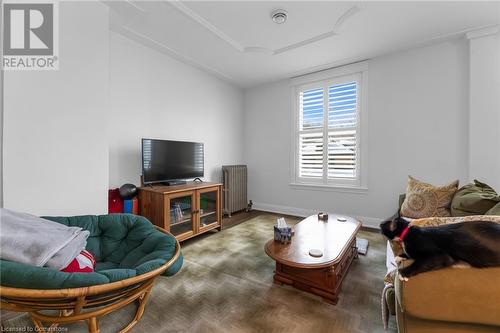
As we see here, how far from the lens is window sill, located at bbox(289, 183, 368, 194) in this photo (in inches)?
139

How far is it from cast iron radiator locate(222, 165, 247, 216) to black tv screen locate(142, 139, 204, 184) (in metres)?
0.77

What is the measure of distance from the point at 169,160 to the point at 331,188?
8.88ft

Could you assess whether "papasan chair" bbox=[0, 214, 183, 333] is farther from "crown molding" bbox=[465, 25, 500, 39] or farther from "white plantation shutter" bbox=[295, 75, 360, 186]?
"crown molding" bbox=[465, 25, 500, 39]

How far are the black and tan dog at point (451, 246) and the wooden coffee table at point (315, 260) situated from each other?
702 millimetres

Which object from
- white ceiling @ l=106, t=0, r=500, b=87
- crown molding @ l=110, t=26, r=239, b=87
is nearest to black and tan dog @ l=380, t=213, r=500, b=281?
white ceiling @ l=106, t=0, r=500, b=87

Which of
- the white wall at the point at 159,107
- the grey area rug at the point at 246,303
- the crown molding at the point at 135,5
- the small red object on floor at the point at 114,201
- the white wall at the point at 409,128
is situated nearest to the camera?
the grey area rug at the point at 246,303

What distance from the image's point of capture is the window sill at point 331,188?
3541mm

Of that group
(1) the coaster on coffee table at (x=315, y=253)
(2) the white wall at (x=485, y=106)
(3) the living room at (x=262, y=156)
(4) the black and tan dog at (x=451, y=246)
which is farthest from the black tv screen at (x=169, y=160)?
(2) the white wall at (x=485, y=106)

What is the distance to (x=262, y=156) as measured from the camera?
4.62 m

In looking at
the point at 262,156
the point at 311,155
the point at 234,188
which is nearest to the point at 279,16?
the point at 311,155

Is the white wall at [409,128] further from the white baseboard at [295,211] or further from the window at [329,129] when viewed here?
the window at [329,129]

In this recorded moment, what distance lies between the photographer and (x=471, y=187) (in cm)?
212

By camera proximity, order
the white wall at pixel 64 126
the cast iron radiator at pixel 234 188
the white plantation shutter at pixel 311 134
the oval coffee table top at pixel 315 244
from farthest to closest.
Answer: the cast iron radiator at pixel 234 188 < the white plantation shutter at pixel 311 134 < the white wall at pixel 64 126 < the oval coffee table top at pixel 315 244

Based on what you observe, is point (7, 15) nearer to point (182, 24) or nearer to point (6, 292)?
point (182, 24)
